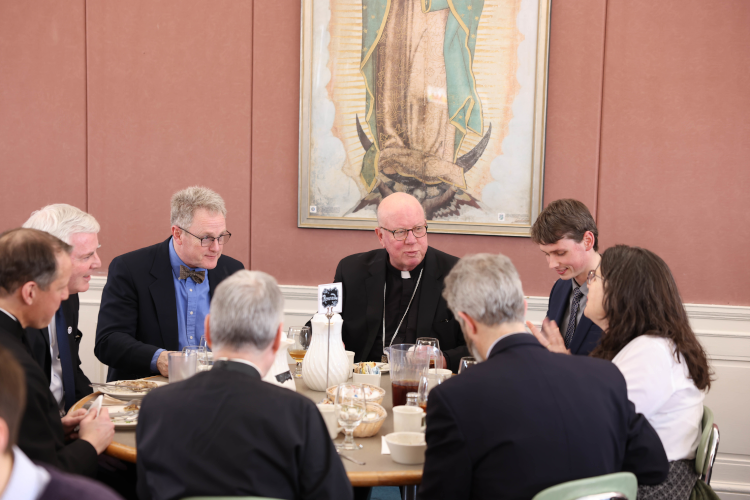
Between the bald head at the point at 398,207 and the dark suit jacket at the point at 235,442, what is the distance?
6.24 ft

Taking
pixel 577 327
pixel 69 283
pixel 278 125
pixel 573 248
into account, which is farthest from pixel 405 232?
pixel 69 283

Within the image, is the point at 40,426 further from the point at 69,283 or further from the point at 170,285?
the point at 170,285

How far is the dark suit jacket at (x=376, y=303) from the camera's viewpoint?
3.18 metres

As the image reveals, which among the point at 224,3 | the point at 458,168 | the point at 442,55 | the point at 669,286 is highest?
the point at 224,3

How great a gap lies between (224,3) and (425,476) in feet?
12.2

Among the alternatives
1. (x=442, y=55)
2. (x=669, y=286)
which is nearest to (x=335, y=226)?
(x=442, y=55)

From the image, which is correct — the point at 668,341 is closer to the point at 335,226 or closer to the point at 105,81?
the point at 335,226

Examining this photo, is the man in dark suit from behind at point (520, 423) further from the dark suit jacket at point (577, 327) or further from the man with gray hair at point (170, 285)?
the man with gray hair at point (170, 285)

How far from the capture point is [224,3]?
13.7 feet

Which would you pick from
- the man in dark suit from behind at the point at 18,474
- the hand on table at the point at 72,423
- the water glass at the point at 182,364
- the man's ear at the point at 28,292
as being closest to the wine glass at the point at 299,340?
the water glass at the point at 182,364

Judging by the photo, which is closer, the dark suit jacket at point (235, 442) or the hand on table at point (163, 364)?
the dark suit jacket at point (235, 442)

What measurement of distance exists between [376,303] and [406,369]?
120 cm

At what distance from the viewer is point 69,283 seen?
2.52m

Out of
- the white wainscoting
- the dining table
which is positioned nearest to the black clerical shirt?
the dining table
